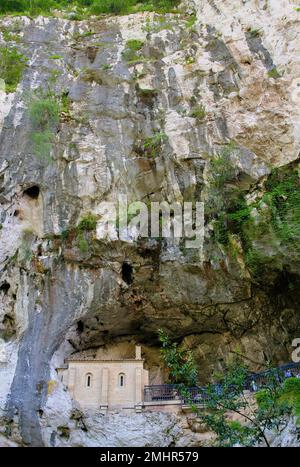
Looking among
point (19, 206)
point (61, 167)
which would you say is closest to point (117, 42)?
point (61, 167)

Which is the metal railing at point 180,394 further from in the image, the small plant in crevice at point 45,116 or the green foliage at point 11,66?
the green foliage at point 11,66

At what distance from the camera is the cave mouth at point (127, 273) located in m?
21.1

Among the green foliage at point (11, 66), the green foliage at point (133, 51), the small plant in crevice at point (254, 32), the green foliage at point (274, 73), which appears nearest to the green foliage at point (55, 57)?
the green foliage at point (11, 66)

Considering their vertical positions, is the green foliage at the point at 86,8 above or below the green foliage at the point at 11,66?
above

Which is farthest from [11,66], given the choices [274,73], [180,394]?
[180,394]

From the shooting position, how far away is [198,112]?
23750 mm

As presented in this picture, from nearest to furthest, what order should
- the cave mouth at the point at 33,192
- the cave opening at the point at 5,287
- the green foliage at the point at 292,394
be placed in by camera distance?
the green foliage at the point at 292,394, the cave opening at the point at 5,287, the cave mouth at the point at 33,192

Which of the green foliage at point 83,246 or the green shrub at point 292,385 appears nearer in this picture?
the green shrub at point 292,385

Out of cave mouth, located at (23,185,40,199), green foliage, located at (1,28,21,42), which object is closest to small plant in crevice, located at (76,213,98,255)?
cave mouth, located at (23,185,40,199)

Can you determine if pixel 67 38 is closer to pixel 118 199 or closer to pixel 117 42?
pixel 117 42

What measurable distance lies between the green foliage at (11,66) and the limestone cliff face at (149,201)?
0.47m

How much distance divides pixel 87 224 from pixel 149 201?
285 centimetres

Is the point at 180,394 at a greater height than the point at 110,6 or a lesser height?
lesser

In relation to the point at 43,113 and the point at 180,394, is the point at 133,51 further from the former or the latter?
the point at 180,394
